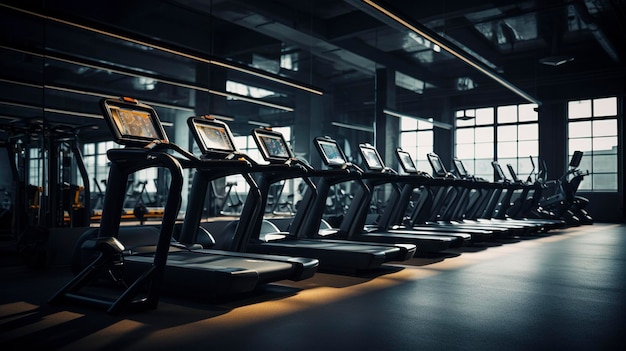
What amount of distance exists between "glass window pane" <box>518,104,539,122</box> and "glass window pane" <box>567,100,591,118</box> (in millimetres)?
838

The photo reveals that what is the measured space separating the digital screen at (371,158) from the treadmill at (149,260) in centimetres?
237

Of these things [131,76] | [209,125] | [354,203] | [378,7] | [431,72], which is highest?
[431,72]

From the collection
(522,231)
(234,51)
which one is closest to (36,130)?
(234,51)

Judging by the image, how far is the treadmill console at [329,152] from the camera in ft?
17.9

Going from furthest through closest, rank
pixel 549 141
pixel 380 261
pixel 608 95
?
pixel 549 141
pixel 608 95
pixel 380 261

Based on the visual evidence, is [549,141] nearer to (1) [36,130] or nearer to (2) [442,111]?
(2) [442,111]

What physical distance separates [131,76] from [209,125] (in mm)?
3542

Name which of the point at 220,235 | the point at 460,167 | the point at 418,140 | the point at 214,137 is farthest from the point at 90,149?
the point at 418,140

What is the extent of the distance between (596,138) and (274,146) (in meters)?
11.3

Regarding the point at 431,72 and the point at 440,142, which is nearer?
the point at 431,72

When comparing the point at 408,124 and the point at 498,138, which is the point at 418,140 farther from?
the point at 498,138

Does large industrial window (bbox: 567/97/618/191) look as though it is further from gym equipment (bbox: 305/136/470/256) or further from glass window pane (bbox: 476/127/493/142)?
gym equipment (bbox: 305/136/470/256)

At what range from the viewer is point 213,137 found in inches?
165

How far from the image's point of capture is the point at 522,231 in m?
8.54
